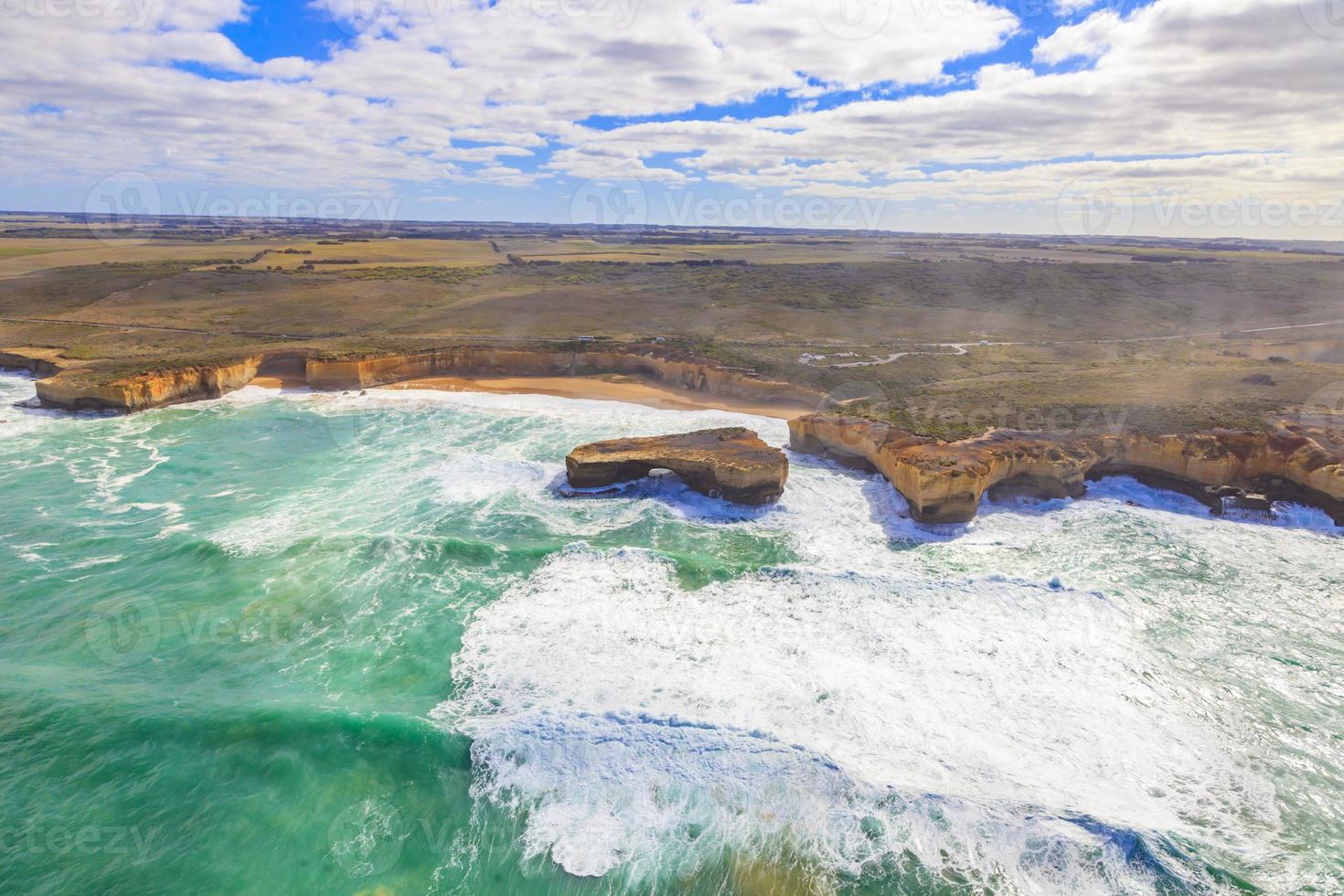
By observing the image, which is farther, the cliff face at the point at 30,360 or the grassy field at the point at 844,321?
the cliff face at the point at 30,360

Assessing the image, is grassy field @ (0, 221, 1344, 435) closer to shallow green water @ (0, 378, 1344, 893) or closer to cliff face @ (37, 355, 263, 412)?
cliff face @ (37, 355, 263, 412)

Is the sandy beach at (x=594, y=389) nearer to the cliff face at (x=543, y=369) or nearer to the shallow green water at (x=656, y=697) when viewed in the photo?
the cliff face at (x=543, y=369)

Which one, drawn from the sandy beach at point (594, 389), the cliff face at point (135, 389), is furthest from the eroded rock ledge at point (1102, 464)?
the cliff face at point (135, 389)

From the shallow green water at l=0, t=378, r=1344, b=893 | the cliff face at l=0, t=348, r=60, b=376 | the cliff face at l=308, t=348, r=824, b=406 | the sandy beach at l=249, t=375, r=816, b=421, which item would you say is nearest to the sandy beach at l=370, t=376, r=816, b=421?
the sandy beach at l=249, t=375, r=816, b=421

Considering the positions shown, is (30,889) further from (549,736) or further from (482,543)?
(482,543)

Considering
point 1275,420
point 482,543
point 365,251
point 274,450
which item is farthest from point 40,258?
point 1275,420

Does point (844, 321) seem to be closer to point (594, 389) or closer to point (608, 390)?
point (608, 390)

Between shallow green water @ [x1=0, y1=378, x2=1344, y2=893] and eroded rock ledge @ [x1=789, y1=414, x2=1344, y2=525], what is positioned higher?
eroded rock ledge @ [x1=789, y1=414, x2=1344, y2=525]
